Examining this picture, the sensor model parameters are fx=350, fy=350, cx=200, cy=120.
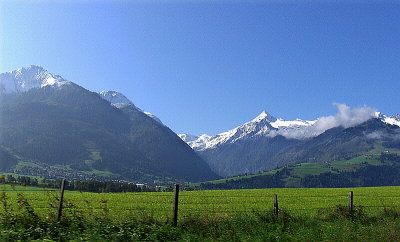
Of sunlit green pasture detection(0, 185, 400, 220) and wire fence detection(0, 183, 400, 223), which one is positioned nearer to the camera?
wire fence detection(0, 183, 400, 223)

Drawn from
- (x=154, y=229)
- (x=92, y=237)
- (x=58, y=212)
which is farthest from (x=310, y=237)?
(x=58, y=212)

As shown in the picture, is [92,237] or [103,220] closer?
[92,237]

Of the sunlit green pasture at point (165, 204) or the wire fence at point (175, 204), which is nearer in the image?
the wire fence at point (175, 204)

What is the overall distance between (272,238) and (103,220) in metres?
10.5

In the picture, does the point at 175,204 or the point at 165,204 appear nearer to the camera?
the point at 175,204

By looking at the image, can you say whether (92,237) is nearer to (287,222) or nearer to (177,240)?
(177,240)

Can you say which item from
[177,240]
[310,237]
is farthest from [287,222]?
[177,240]

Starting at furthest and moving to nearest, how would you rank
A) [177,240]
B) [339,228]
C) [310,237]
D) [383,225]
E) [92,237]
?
[383,225] → [339,228] → [310,237] → [177,240] → [92,237]

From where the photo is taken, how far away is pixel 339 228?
957 inches

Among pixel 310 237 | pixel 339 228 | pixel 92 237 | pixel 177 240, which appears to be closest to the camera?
pixel 92 237

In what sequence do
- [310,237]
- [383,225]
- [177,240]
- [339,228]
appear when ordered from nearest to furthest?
[177,240], [310,237], [339,228], [383,225]

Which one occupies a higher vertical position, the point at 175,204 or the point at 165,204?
the point at 175,204

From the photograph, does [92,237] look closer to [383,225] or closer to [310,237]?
[310,237]

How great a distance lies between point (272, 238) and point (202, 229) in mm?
4483
